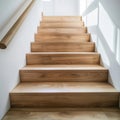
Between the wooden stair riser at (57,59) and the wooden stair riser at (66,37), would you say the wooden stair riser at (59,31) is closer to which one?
the wooden stair riser at (66,37)

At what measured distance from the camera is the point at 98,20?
2613 millimetres

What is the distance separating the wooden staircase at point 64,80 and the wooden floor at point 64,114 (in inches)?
3.9

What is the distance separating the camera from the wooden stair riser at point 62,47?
2797 mm

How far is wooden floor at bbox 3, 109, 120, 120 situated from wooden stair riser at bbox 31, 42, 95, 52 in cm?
130

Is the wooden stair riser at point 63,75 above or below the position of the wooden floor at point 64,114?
above

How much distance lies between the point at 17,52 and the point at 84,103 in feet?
3.39

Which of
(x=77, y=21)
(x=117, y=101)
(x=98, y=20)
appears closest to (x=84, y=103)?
(x=117, y=101)

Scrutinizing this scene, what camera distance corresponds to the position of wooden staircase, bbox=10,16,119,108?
1767mm

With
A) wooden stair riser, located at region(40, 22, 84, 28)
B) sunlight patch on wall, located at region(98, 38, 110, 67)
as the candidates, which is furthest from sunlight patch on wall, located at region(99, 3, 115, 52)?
wooden stair riser, located at region(40, 22, 84, 28)

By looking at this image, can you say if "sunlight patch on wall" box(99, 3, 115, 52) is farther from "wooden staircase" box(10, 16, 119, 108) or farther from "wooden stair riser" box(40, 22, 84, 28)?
"wooden stair riser" box(40, 22, 84, 28)

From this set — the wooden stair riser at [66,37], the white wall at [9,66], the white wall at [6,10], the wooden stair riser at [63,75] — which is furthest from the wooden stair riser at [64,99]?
the wooden stair riser at [66,37]

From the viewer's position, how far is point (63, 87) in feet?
6.28

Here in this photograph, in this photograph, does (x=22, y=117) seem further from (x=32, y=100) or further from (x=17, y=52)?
(x=17, y=52)

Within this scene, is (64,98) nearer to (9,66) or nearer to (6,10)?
(9,66)
